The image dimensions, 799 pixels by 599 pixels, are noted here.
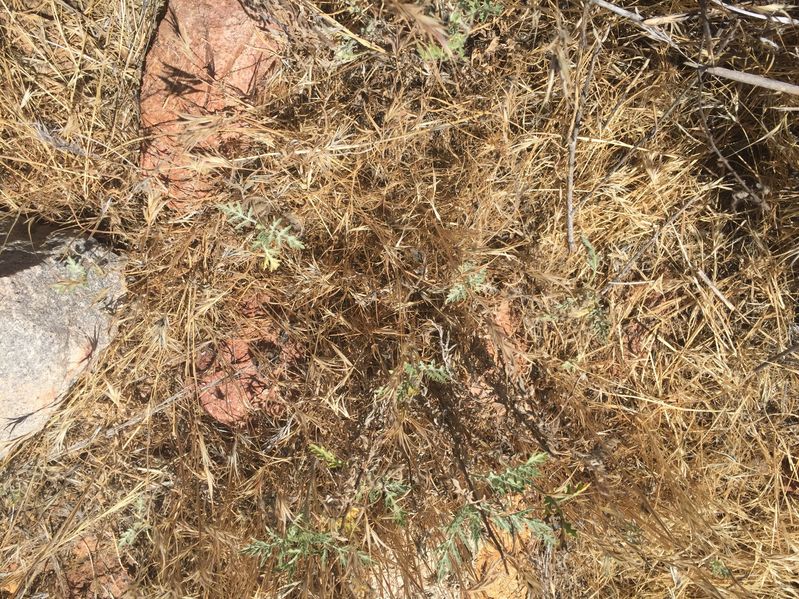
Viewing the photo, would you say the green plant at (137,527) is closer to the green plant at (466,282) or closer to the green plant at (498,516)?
the green plant at (498,516)

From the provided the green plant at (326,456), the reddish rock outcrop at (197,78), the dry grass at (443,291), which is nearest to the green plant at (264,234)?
the dry grass at (443,291)

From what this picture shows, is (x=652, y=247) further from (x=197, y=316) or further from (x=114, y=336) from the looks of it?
(x=114, y=336)

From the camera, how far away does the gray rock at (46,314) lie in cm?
199

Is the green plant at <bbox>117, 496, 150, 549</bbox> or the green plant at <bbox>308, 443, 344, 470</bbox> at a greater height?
the green plant at <bbox>308, 443, 344, 470</bbox>

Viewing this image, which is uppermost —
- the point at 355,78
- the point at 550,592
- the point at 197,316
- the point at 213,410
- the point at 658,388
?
the point at 355,78

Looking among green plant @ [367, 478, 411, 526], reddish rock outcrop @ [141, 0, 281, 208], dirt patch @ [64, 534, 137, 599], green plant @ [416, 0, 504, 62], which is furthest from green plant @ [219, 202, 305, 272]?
dirt patch @ [64, 534, 137, 599]

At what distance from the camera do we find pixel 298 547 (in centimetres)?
195

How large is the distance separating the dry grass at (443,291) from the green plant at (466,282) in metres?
0.06

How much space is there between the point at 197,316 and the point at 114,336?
0.36m

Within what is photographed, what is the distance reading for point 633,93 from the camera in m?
2.23

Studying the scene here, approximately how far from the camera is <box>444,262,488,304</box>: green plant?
1.99 metres

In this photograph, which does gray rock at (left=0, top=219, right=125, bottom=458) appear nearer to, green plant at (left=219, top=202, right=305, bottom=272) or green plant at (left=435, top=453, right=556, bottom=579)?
green plant at (left=219, top=202, right=305, bottom=272)

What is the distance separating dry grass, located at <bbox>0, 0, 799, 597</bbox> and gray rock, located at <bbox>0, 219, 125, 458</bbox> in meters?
0.10

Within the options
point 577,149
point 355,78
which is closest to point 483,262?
point 577,149
